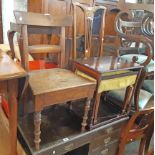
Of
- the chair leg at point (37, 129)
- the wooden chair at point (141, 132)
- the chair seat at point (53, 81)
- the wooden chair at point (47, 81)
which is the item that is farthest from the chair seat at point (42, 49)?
the wooden chair at point (141, 132)

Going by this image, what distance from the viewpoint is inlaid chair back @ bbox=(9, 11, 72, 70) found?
1.19m

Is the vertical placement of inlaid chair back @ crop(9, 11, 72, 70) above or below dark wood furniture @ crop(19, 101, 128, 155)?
above

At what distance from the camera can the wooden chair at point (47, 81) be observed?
1.04 m

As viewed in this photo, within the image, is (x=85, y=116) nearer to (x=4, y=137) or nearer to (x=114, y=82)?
(x=114, y=82)

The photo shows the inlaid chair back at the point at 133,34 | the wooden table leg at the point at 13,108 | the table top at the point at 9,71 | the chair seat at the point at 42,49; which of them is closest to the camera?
the table top at the point at 9,71

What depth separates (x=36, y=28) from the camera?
1.31 metres

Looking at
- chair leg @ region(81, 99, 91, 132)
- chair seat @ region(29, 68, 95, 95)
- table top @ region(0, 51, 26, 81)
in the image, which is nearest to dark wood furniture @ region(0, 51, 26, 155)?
table top @ region(0, 51, 26, 81)

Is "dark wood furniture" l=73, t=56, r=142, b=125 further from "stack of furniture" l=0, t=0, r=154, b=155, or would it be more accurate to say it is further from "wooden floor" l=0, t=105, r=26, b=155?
"wooden floor" l=0, t=105, r=26, b=155

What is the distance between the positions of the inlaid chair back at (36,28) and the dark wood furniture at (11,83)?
0.18 meters

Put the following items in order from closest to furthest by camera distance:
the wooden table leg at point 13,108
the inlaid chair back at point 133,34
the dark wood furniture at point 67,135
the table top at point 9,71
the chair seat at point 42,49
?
the table top at point 9,71 < the wooden table leg at point 13,108 < the dark wood furniture at point 67,135 < the chair seat at point 42,49 < the inlaid chair back at point 133,34

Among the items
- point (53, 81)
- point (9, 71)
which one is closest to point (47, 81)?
point (53, 81)

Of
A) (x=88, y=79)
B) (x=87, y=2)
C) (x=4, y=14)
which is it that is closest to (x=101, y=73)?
(x=88, y=79)

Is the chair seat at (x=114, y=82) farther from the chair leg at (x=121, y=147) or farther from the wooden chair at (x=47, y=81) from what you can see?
the chair leg at (x=121, y=147)

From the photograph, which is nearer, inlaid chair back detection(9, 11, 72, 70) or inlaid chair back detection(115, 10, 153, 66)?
inlaid chair back detection(9, 11, 72, 70)
